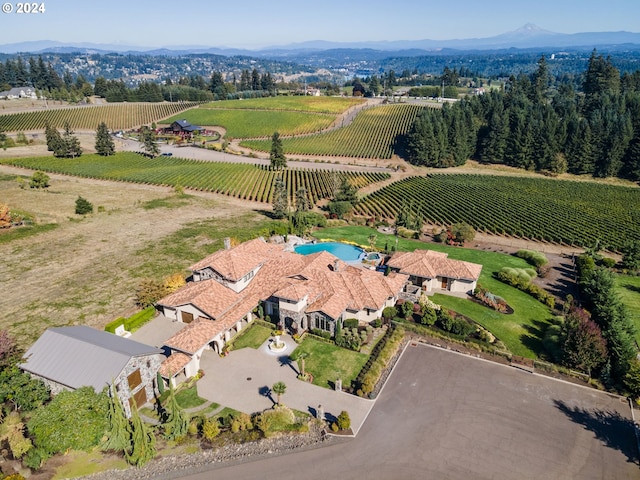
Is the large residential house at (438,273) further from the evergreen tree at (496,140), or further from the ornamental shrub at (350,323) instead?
the evergreen tree at (496,140)

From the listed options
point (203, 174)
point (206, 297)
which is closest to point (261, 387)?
point (206, 297)

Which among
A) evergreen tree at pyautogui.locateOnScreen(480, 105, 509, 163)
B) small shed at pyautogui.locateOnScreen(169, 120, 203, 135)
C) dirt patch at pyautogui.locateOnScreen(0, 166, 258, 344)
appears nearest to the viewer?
dirt patch at pyautogui.locateOnScreen(0, 166, 258, 344)

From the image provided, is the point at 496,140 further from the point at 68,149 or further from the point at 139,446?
the point at 68,149

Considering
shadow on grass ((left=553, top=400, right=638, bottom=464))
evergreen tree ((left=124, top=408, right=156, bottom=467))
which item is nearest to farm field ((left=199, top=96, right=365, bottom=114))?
shadow on grass ((left=553, top=400, right=638, bottom=464))

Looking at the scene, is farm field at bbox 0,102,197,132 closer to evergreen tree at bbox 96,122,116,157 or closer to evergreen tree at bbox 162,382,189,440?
evergreen tree at bbox 96,122,116,157

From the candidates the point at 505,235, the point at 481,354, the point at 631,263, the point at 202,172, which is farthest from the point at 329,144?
the point at 481,354

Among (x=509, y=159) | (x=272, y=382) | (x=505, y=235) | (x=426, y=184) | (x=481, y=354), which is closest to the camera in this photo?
(x=272, y=382)

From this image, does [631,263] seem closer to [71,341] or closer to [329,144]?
[71,341]
